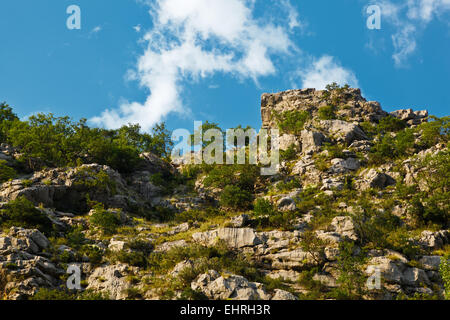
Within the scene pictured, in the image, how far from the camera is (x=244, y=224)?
29938 mm

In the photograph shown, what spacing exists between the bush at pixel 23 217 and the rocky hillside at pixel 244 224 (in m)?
0.12

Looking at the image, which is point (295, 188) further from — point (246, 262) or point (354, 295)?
point (354, 295)

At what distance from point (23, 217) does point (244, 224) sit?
19214 mm

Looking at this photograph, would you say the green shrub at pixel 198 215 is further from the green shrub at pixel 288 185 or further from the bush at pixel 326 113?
the bush at pixel 326 113

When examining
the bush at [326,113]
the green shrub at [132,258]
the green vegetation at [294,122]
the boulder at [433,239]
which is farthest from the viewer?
the bush at [326,113]

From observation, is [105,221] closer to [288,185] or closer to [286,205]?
[286,205]

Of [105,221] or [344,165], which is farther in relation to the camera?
[344,165]

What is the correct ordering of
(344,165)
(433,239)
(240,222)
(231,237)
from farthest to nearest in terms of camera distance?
(344,165) → (240,222) → (231,237) → (433,239)

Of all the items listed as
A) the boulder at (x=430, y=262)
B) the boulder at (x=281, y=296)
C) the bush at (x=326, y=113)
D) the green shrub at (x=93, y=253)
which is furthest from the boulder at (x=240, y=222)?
the bush at (x=326, y=113)

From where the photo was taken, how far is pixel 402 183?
3728 centimetres

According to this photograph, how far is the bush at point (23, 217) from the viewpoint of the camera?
27.8 m

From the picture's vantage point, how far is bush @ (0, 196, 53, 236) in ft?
91.1

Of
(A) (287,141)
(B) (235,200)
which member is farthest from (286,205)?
(A) (287,141)
